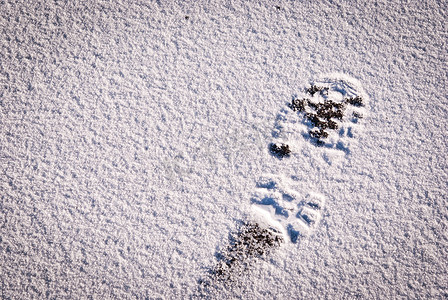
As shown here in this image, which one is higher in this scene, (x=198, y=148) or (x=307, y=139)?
(x=307, y=139)

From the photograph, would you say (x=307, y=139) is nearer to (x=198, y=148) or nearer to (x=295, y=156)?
(x=295, y=156)

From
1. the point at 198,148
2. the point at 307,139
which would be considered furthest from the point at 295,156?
the point at 198,148

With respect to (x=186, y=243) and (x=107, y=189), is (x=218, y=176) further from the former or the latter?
→ (x=107, y=189)

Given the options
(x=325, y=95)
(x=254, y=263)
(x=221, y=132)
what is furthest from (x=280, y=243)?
(x=325, y=95)

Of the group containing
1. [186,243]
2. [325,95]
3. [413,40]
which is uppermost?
[413,40]

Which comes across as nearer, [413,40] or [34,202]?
[34,202]

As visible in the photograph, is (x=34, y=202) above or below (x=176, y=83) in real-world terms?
below
